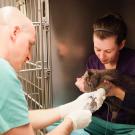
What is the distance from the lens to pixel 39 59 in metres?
→ 1.52

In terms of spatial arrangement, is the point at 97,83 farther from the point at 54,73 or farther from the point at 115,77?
the point at 54,73

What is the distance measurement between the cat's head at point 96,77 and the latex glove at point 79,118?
16cm

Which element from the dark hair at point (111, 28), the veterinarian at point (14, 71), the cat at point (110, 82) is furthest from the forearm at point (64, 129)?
the dark hair at point (111, 28)

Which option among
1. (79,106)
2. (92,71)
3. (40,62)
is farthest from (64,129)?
(40,62)

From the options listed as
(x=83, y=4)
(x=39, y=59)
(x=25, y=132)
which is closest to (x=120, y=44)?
(x=83, y=4)

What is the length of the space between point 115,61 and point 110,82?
3.8 inches

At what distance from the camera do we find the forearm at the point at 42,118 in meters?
1.14

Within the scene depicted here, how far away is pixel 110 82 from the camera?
1.21 m

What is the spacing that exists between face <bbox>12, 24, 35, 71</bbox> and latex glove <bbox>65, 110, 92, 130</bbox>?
0.31 m

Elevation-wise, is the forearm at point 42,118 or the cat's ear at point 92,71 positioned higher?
the cat's ear at point 92,71

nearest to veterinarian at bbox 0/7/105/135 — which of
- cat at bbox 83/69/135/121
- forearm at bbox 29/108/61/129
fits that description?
forearm at bbox 29/108/61/129

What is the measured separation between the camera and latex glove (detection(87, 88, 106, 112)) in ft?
3.92

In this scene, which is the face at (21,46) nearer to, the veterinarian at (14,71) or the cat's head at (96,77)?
the veterinarian at (14,71)

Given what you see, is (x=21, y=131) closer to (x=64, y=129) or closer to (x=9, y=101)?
(x=9, y=101)
